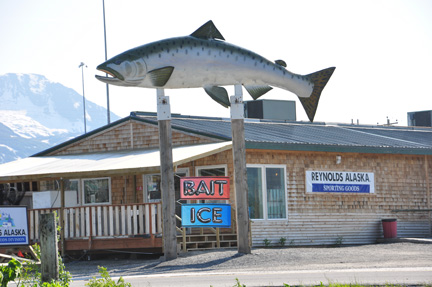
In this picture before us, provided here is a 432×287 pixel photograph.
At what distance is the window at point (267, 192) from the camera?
22562mm

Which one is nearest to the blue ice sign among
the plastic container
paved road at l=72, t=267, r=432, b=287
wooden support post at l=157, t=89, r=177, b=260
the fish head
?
wooden support post at l=157, t=89, r=177, b=260

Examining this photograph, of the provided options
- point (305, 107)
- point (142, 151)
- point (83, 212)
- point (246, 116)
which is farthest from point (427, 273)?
point (246, 116)

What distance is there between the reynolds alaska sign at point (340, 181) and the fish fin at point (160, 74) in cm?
840

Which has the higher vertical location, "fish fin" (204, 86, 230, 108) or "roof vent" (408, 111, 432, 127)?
"roof vent" (408, 111, 432, 127)

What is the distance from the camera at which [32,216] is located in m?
21.4

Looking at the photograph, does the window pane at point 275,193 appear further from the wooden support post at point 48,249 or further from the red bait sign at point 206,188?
the wooden support post at point 48,249

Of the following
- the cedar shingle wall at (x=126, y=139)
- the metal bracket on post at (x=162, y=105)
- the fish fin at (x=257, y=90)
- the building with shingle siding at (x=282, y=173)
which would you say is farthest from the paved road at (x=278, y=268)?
the cedar shingle wall at (x=126, y=139)

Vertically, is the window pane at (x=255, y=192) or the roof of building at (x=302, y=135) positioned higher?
the roof of building at (x=302, y=135)

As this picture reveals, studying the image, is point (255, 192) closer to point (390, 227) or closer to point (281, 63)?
point (390, 227)

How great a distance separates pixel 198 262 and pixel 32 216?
230 inches

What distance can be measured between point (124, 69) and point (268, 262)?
201 inches

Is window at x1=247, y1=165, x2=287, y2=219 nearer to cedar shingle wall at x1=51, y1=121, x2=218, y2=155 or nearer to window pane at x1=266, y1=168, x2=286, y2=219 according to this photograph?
window pane at x1=266, y1=168, x2=286, y2=219

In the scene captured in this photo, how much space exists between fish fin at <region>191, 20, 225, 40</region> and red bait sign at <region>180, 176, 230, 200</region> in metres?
4.25

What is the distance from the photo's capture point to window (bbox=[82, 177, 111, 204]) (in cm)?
2461
